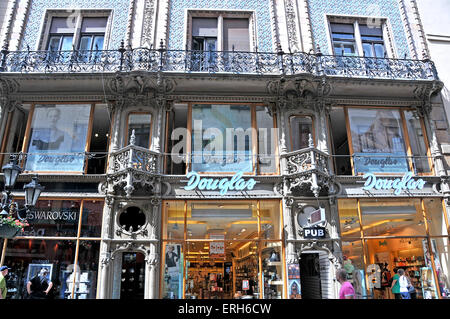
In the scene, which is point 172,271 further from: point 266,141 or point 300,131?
point 300,131

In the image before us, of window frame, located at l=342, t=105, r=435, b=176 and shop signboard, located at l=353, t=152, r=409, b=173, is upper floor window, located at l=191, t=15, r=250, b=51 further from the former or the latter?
shop signboard, located at l=353, t=152, r=409, b=173

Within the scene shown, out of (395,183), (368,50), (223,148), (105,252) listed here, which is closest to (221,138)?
(223,148)

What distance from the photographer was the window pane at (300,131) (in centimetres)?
1338

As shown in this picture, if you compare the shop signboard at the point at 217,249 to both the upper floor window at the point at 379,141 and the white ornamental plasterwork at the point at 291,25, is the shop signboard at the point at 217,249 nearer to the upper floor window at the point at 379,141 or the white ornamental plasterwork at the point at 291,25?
the upper floor window at the point at 379,141

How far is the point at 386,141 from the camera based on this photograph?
13742mm

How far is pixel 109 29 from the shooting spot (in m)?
14.5

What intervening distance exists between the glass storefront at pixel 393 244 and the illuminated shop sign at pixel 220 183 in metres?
3.53

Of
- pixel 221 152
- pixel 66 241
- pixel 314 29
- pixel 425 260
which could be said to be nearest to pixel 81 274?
pixel 66 241

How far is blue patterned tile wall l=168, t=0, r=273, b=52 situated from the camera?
14.5 metres

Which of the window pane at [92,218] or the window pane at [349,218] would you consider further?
the window pane at [349,218]

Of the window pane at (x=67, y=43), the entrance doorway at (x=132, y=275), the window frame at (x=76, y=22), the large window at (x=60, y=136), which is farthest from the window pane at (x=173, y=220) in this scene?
the window pane at (x=67, y=43)

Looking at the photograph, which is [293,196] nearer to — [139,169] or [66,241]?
[139,169]

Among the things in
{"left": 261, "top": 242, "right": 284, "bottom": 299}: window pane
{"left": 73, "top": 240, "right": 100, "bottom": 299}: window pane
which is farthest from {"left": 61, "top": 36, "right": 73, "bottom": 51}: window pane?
{"left": 261, "top": 242, "right": 284, "bottom": 299}: window pane

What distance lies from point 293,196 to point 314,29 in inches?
297
